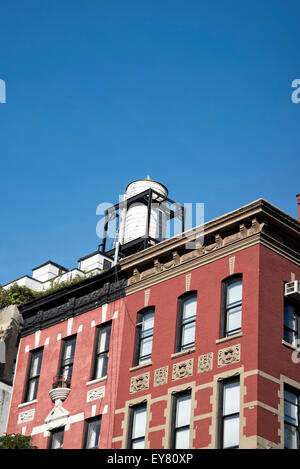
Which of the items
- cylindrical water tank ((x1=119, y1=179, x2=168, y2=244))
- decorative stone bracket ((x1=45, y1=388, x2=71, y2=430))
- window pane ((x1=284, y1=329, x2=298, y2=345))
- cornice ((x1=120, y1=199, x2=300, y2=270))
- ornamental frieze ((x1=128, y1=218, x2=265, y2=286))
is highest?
cylindrical water tank ((x1=119, y1=179, x2=168, y2=244))

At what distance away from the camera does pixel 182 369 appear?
32812 millimetres

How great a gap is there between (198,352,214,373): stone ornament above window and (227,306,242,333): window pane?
120cm

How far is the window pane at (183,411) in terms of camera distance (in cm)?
3189

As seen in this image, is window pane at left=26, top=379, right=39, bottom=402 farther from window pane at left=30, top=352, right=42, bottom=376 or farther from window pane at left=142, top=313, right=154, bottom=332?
window pane at left=142, top=313, right=154, bottom=332

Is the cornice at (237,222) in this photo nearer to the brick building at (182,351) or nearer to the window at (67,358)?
the brick building at (182,351)

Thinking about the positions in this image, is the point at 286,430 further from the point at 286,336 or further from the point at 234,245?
the point at 234,245

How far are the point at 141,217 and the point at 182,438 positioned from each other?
1962 centimetres

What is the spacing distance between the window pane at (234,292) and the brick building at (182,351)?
0.15 ft

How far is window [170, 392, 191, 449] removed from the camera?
103ft

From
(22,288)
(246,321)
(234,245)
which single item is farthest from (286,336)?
(22,288)

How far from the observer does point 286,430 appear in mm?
30156

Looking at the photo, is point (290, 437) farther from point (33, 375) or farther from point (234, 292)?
point (33, 375)

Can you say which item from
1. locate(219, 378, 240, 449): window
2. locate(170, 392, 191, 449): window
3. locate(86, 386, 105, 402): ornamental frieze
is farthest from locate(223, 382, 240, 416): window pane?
locate(86, 386, 105, 402): ornamental frieze

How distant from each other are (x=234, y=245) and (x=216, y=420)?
6.74m
